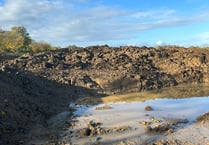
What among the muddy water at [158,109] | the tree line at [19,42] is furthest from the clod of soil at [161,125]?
the tree line at [19,42]

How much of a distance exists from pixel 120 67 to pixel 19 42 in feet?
60.2

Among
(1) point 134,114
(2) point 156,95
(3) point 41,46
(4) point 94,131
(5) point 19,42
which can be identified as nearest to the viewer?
(4) point 94,131

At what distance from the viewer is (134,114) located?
39.9ft

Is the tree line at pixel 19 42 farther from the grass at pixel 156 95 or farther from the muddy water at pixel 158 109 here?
the muddy water at pixel 158 109

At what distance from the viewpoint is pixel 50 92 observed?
680 inches

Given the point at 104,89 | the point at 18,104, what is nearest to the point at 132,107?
the point at 18,104

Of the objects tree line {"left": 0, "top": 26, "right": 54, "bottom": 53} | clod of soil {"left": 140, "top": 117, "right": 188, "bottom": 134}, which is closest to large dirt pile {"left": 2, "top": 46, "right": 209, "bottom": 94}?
clod of soil {"left": 140, "top": 117, "right": 188, "bottom": 134}

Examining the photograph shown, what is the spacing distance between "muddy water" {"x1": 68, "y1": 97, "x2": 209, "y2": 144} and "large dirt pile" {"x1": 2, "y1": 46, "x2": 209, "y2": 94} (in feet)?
16.5

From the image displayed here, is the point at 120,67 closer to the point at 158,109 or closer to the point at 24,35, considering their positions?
the point at 158,109

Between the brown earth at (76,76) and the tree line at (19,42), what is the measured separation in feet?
36.9

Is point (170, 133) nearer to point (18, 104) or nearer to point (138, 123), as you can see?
point (138, 123)

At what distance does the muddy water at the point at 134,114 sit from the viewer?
9.46 m

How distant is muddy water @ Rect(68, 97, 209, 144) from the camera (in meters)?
9.46

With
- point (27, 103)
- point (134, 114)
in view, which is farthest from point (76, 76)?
point (134, 114)
